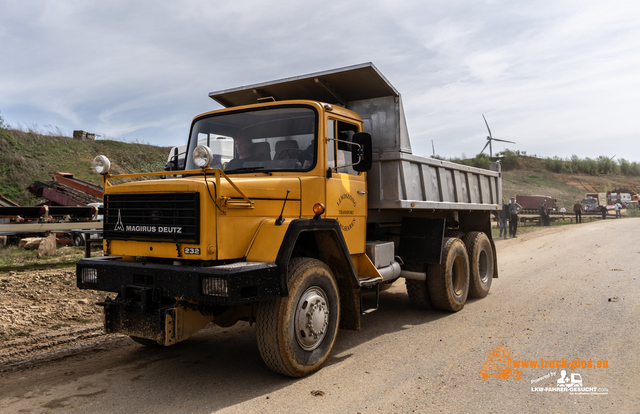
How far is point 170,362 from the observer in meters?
5.00

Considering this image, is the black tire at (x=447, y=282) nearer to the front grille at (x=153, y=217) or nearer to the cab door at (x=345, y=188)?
the cab door at (x=345, y=188)

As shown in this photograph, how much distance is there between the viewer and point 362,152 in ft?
17.1

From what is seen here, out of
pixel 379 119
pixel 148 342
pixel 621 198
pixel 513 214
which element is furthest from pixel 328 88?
pixel 621 198

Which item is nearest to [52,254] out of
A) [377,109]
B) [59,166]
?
[377,109]

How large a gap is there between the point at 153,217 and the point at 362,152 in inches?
91.8

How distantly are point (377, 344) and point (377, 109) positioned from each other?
3276 mm

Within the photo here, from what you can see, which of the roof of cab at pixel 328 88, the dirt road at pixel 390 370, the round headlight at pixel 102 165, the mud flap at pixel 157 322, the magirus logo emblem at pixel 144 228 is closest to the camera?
the dirt road at pixel 390 370

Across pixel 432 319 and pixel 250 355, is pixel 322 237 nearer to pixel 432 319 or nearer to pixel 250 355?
pixel 250 355

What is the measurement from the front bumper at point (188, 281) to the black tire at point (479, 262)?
515cm

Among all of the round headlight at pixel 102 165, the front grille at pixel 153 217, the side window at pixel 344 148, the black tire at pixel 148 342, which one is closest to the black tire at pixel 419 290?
the side window at pixel 344 148

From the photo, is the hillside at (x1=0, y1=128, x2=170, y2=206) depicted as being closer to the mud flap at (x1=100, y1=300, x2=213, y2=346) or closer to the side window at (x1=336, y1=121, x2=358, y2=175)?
the mud flap at (x1=100, y1=300, x2=213, y2=346)

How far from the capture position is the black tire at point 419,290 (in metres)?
7.22

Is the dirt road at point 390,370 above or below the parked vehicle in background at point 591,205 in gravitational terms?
below

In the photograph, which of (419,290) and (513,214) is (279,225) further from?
(513,214)
